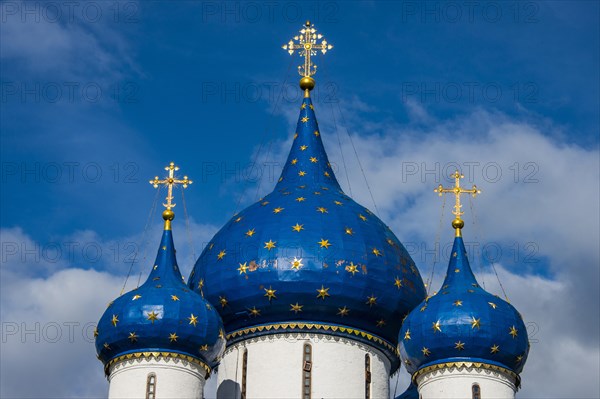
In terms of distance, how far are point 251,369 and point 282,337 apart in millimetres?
859

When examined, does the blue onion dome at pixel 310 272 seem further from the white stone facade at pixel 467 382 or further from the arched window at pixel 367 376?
the white stone facade at pixel 467 382

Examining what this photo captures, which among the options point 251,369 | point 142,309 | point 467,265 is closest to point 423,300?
point 467,265

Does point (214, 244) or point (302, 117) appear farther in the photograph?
point (302, 117)

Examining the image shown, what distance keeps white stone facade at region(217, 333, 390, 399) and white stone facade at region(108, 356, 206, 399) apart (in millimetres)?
1898

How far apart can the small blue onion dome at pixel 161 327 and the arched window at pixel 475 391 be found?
4.70m

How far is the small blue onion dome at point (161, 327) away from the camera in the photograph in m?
29.9

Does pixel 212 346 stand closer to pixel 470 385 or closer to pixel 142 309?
pixel 142 309

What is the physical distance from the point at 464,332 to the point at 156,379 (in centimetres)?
561

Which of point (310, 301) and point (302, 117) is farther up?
point (302, 117)

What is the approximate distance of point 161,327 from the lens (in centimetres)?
2986

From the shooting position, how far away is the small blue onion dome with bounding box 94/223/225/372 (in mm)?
29891

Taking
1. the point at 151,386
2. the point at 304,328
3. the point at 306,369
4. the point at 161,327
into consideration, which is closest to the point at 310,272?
the point at 304,328

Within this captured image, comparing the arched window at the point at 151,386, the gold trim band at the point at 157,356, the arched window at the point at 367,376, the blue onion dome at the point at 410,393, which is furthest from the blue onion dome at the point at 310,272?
the arched window at the point at 151,386

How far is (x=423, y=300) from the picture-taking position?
3281 centimetres
